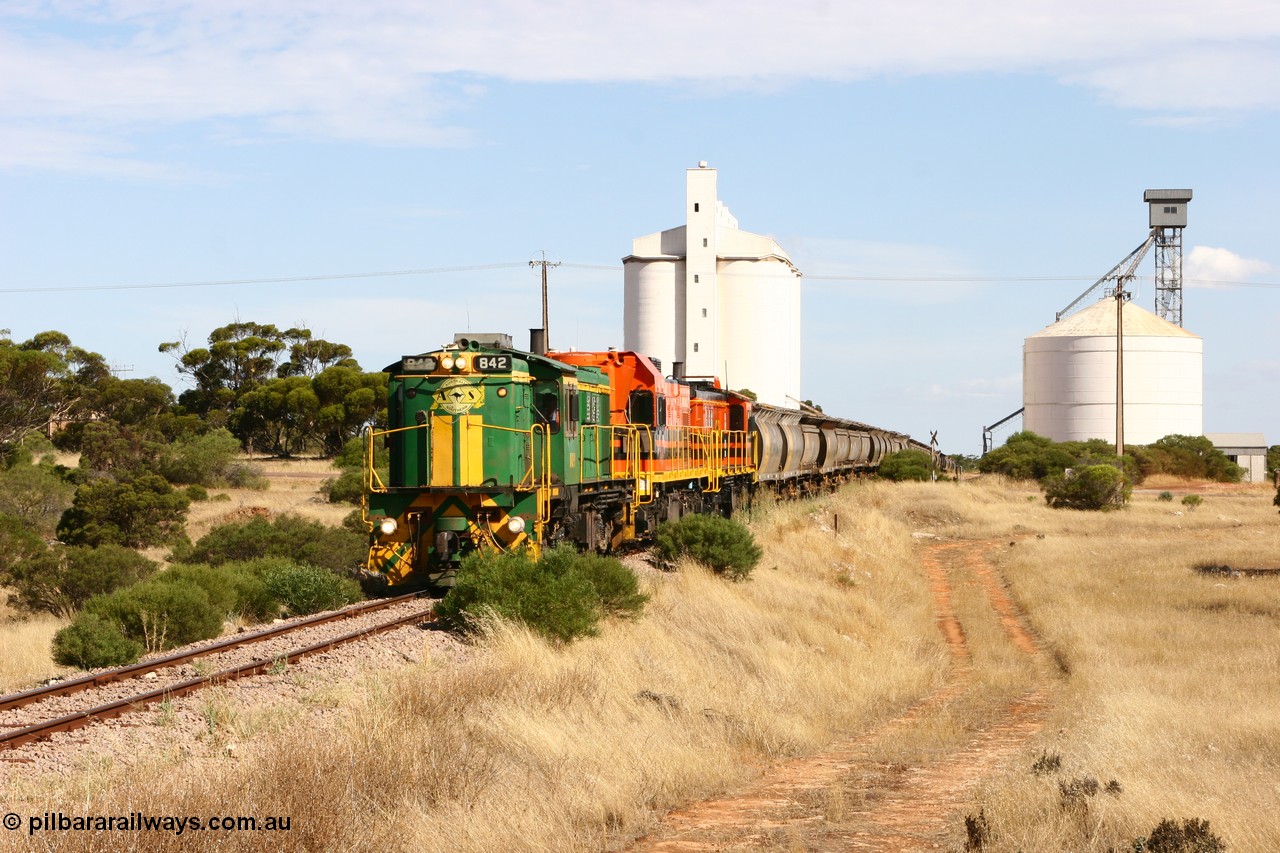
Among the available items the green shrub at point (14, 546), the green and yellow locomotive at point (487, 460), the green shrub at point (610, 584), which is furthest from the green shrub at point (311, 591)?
the green shrub at point (14, 546)

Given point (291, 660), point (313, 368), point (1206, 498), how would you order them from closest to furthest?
point (291, 660) < point (1206, 498) < point (313, 368)

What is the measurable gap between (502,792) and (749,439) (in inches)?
1085

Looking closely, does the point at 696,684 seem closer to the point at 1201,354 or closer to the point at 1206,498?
the point at 1206,498

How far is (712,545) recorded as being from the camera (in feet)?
75.5

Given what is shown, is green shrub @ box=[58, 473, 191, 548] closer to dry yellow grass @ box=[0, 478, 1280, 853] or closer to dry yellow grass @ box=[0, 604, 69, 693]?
dry yellow grass @ box=[0, 604, 69, 693]

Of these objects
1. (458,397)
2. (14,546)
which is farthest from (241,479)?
(458,397)

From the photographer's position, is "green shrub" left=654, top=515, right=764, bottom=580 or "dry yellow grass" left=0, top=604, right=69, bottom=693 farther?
"green shrub" left=654, top=515, right=764, bottom=580

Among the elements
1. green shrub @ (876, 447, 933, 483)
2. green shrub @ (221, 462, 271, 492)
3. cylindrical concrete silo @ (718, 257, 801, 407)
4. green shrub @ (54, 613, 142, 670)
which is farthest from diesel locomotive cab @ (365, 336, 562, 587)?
cylindrical concrete silo @ (718, 257, 801, 407)

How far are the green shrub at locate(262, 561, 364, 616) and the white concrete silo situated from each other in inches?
3224

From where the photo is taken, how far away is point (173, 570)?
21406 mm

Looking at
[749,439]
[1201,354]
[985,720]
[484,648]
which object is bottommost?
[985,720]

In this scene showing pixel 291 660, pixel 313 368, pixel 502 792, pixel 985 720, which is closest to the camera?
pixel 502 792

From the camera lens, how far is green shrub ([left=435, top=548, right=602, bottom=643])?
15047mm

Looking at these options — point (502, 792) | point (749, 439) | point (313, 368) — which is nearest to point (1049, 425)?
point (313, 368)
